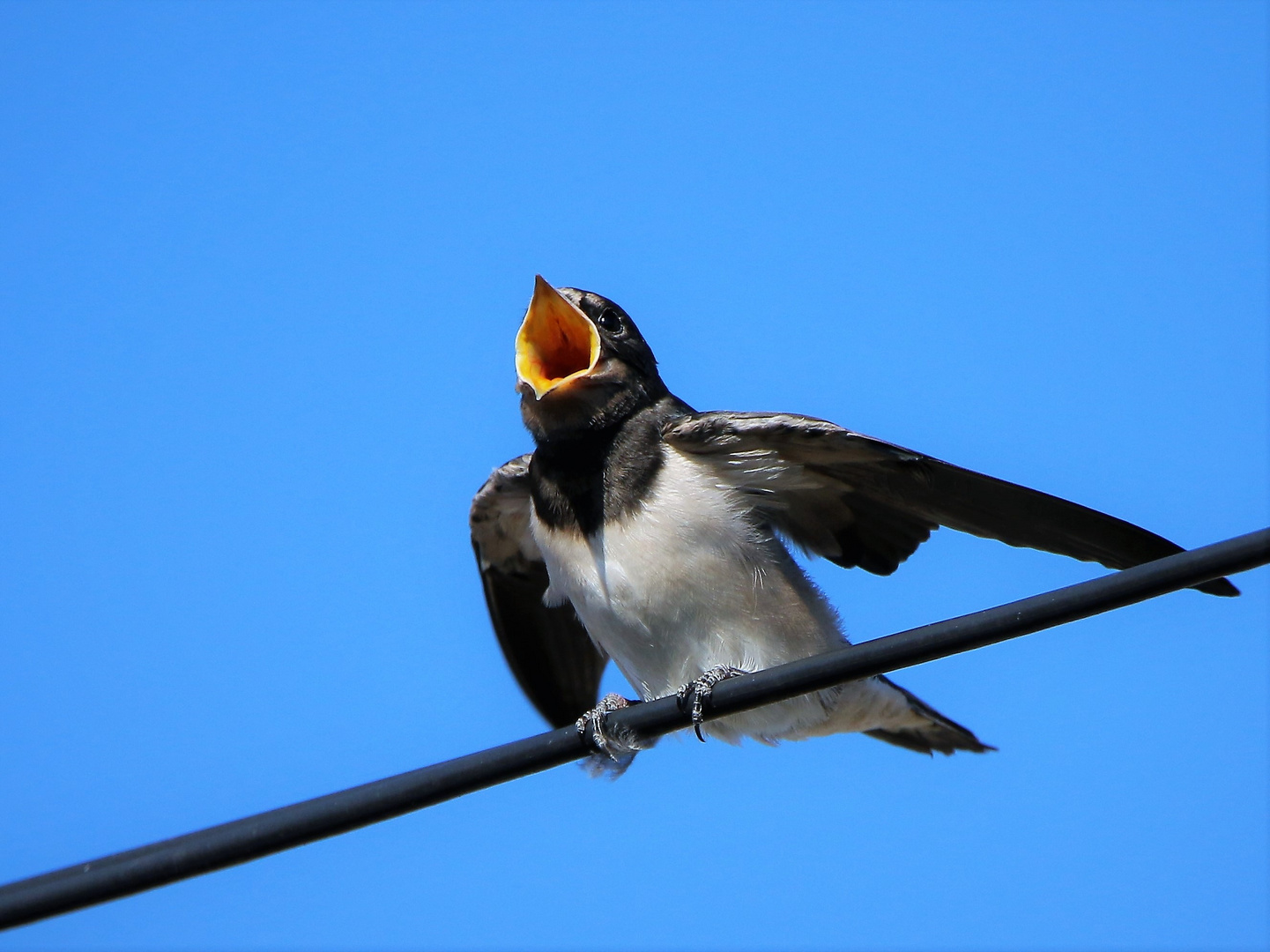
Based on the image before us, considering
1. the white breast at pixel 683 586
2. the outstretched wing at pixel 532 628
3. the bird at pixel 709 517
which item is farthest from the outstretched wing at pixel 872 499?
the outstretched wing at pixel 532 628

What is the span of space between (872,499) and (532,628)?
2312 millimetres

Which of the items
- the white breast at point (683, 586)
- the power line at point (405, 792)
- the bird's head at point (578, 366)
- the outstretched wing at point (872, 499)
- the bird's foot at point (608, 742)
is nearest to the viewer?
the power line at point (405, 792)

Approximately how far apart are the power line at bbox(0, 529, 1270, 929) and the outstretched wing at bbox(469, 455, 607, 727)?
376 centimetres

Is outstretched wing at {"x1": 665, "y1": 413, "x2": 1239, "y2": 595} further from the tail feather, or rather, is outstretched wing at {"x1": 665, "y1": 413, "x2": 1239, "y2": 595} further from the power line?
the power line

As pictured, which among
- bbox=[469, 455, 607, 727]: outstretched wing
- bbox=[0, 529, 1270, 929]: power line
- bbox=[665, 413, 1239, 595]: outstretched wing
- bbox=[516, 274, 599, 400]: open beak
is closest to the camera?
bbox=[0, 529, 1270, 929]: power line

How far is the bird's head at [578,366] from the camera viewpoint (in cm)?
623

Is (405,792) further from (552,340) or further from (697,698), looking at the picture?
(552,340)

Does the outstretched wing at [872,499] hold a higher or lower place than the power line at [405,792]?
higher

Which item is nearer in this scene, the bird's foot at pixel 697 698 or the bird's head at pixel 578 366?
the bird's foot at pixel 697 698

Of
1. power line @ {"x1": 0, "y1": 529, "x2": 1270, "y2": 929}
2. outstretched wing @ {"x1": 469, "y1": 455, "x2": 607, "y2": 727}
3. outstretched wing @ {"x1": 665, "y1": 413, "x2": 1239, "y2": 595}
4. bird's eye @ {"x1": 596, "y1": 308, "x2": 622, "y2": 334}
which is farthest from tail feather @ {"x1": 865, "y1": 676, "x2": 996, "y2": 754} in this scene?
power line @ {"x1": 0, "y1": 529, "x2": 1270, "y2": 929}

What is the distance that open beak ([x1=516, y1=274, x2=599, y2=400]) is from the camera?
6410mm

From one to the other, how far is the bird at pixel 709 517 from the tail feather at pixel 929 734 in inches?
1.1

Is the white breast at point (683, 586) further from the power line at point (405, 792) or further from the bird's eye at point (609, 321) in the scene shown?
the power line at point (405, 792)

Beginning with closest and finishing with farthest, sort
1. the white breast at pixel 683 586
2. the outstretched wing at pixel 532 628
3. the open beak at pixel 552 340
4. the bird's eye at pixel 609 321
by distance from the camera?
the white breast at pixel 683 586, the open beak at pixel 552 340, the bird's eye at pixel 609 321, the outstretched wing at pixel 532 628
